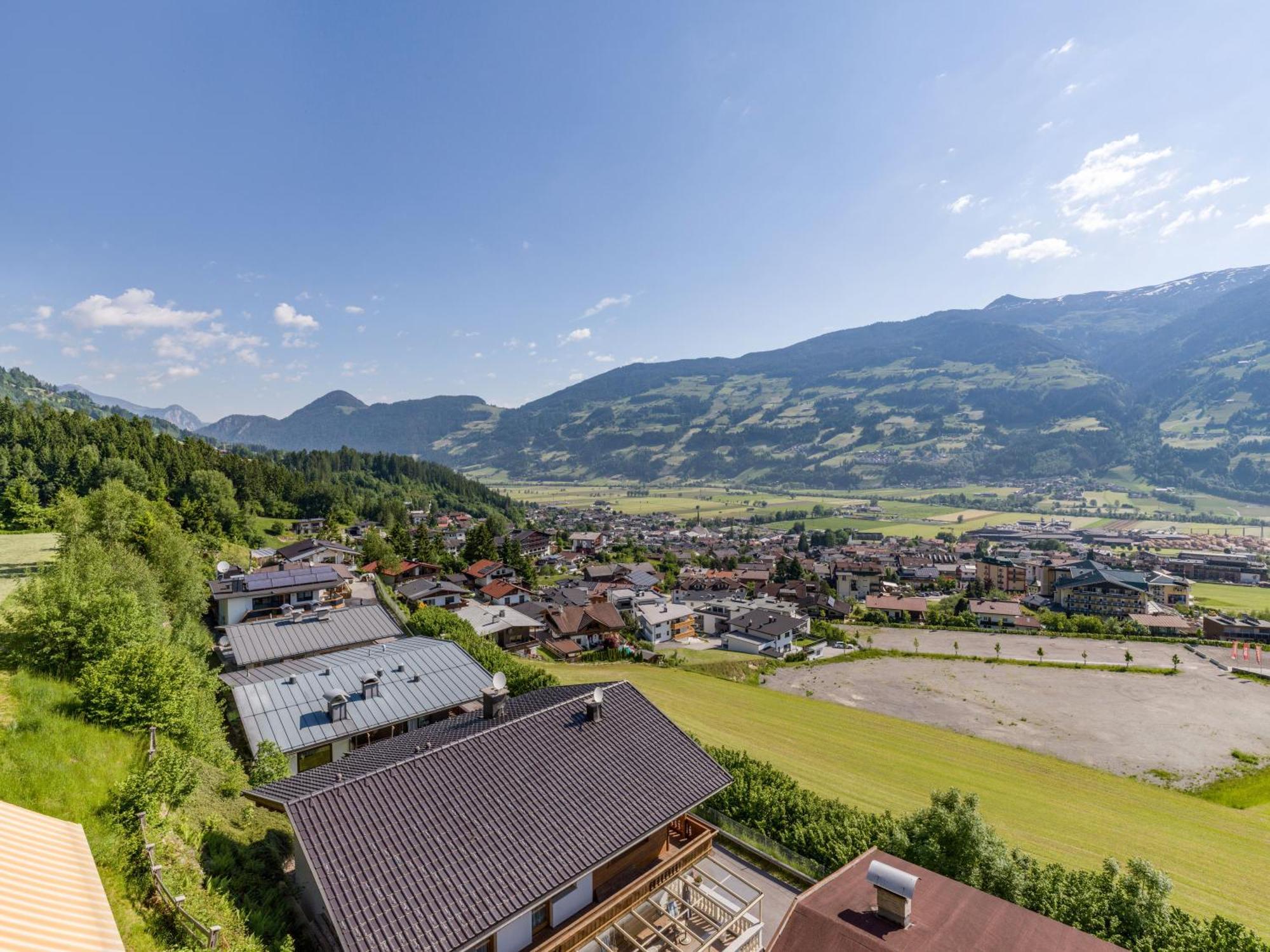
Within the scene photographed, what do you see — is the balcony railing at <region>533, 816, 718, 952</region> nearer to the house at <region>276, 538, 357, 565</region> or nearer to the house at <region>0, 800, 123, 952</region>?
the house at <region>0, 800, 123, 952</region>

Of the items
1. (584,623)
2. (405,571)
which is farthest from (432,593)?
(584,623)

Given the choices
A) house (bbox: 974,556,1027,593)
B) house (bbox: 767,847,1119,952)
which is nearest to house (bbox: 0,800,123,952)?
house (bbox: 767,847,1119,952)

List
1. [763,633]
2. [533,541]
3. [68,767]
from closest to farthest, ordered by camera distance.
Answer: [68,767], [763,633], [533,541]

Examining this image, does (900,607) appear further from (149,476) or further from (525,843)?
(149,476)

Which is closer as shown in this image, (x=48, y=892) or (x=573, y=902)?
(x=48, y=892)

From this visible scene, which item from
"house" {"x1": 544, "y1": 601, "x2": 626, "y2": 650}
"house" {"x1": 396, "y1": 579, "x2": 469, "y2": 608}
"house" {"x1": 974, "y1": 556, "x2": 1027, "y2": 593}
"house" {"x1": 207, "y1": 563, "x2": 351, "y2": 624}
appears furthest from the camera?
"house" {"x1": 974, "y1": 556, "x2": 1027, "y2": 593}

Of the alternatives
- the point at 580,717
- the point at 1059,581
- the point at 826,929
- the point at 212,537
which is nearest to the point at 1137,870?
the point at 826,929
